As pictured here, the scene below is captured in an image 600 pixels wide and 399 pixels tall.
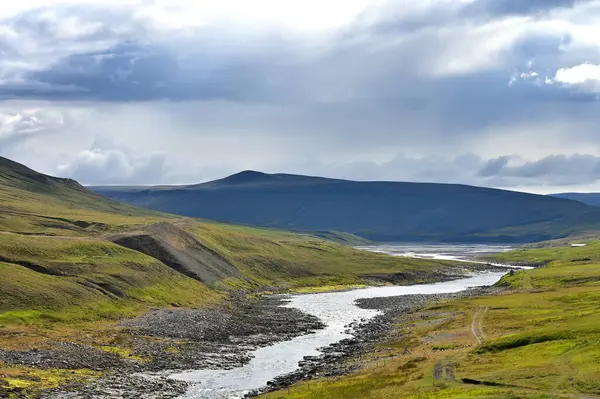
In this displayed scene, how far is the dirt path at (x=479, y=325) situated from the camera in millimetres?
107425

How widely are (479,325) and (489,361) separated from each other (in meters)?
41.3

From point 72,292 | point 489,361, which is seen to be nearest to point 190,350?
point 72,292

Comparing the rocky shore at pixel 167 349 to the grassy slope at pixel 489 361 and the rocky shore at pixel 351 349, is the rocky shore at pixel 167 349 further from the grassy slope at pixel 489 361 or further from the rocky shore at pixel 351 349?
the grassy slope at pixel 489 361

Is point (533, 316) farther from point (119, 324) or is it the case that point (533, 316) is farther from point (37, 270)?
point (37, 270)

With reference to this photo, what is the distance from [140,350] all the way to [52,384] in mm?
24551

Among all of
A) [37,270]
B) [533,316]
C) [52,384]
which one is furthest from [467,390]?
[37,270]

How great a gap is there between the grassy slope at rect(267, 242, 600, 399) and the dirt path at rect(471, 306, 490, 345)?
55 cm

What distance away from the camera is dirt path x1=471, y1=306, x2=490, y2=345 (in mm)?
107425

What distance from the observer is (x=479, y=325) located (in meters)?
123

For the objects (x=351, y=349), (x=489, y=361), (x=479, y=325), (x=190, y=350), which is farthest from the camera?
(x=479, y=325)

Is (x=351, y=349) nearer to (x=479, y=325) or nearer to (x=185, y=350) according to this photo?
(x=185, y=350)

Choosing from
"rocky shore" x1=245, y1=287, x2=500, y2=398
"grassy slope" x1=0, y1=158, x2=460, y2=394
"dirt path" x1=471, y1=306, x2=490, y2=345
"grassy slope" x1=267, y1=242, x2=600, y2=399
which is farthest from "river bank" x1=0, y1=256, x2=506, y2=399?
"dirt path" x1=471, y1=306, x2=490, y2=345

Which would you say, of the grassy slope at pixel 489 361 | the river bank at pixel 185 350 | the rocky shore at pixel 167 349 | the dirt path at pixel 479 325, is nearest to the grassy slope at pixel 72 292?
the rocky shore at pixel 167 349

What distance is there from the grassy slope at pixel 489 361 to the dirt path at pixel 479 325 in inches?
21.7
